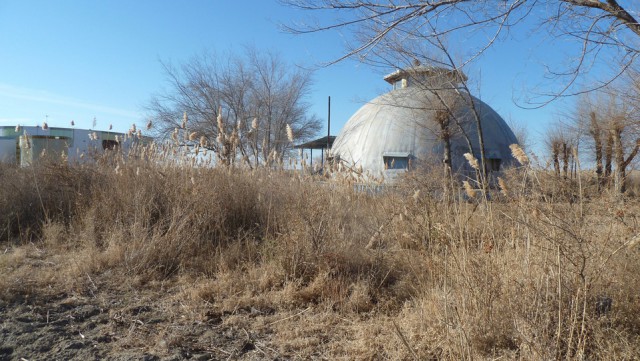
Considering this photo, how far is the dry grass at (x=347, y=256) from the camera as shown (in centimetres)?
248

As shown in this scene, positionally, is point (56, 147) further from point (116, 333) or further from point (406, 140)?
point (406, 140)

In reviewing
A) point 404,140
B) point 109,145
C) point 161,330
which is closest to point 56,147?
point 109,145

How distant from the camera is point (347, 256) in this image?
13.1ft

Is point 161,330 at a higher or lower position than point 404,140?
lower

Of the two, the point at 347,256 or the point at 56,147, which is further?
the point at 56,147

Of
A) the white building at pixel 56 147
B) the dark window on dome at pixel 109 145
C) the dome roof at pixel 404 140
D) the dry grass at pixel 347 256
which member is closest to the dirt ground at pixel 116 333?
the dry grass at pixel 347 256

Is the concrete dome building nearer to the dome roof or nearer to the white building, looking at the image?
the dome roof

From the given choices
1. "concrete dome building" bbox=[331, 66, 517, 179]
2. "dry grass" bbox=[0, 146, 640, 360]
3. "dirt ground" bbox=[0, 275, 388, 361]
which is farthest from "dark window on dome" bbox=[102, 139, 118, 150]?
"concrete dome building" bbox=[331, 66, 517, 179]

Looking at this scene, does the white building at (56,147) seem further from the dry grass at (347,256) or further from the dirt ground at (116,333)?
the dirt ground at (116,333)

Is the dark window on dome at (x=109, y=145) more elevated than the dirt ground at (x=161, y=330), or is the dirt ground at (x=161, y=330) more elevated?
the dark window on dome at (x=109, y=145)

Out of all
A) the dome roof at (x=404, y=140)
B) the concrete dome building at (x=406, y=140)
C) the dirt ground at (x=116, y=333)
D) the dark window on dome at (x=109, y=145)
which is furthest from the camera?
the dome roof at (x=404, y=140)

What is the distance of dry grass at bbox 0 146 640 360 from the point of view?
2.48 metres

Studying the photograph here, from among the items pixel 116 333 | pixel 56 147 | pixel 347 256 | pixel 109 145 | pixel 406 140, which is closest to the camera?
pixel 116 333

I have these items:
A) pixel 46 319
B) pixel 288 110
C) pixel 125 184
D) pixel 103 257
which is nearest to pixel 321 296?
pixel 46 319
